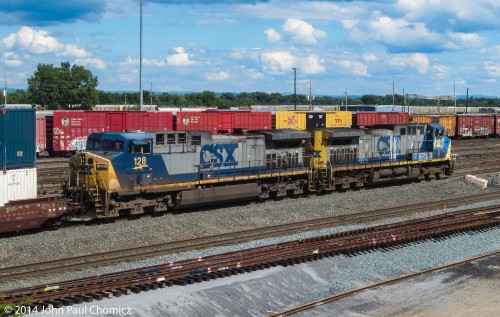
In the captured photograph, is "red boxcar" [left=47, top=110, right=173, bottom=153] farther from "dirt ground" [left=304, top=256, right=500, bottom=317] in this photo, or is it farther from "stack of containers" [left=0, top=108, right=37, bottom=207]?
"dirt ground" [left=304, top=256, right=500, bottom=317]

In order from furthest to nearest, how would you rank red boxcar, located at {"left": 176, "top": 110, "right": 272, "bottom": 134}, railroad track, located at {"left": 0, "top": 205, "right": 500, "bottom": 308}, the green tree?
the green tree, red boxcar, located at {"left": 176, "top": 110, "right": 272, "bottom": 134}, railroad track, located at {"left": 0, "top": 205, "right": 500, "bottom": 308}

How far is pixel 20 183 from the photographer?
69.9 feet

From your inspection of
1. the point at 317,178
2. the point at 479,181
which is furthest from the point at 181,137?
the point at 479,181

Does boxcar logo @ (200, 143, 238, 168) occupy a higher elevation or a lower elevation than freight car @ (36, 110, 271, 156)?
lower

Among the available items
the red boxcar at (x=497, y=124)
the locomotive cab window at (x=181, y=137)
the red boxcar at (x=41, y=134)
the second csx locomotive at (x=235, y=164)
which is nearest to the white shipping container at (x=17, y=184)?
the second csx locomotive at (x=235, y=164)

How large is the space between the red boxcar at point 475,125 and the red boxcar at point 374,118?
30.4 feet

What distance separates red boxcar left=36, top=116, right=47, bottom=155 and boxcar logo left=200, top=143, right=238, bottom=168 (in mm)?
18114

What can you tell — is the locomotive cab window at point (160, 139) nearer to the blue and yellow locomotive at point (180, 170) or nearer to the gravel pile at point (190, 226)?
the blue and yellow locomotive at point (180, 170)

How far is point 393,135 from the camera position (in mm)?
32938

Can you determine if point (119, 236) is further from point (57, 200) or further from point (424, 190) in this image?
point (424, 190)

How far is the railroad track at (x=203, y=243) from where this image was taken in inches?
655

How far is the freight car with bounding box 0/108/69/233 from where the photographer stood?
19577mm

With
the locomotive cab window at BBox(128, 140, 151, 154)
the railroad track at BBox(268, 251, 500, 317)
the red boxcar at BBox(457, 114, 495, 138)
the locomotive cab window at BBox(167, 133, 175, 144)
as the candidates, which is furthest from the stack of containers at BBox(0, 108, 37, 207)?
the red boxcar at BBox(457, 114, 495, 138)

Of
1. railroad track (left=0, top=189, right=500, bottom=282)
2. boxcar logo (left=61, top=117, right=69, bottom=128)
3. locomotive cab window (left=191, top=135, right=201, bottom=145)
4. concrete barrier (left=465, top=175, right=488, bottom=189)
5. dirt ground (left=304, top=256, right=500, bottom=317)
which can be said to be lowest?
dirt ground (left=304, top=256, right=500, bottom=317)
